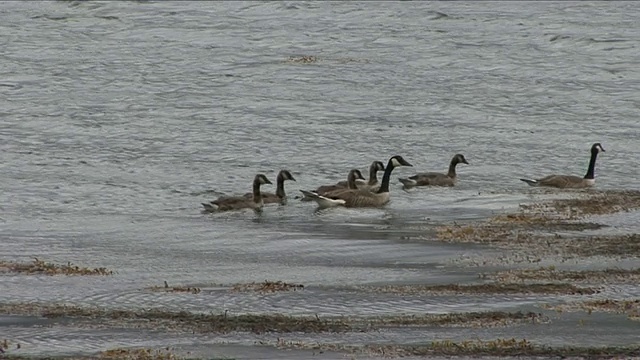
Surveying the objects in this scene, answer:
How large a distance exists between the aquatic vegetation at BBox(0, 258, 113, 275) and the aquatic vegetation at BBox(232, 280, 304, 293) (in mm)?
2082

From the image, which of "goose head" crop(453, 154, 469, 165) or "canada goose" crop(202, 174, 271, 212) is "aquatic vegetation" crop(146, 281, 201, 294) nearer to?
"canada goose" crop(202, 174, 271, 212)

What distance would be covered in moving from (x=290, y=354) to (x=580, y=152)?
20402mm

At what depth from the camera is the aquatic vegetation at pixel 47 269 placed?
1833 centimetres

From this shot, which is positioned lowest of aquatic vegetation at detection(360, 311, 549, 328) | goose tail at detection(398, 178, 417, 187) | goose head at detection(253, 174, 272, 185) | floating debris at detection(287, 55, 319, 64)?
goose tail at detection(398, 178, 417, 187)

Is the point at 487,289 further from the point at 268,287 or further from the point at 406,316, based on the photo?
the point at 268,287

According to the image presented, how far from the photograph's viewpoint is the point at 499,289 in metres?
16.5

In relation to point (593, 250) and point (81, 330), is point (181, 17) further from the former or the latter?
point (81, 330)

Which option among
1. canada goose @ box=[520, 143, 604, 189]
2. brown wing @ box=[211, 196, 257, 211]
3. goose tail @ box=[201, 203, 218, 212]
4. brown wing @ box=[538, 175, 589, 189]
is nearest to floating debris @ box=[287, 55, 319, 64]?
canada goose @ box=[520, 143, 604, 189]

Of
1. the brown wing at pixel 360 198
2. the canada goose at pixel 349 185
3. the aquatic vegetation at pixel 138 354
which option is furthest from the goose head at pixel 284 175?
the aquatic vegetation at pixel 138 354


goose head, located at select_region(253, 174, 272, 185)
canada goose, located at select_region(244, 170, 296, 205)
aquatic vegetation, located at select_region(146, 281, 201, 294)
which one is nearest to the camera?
aquatic vegetation, located at select_region(146, 281, 201, 294)

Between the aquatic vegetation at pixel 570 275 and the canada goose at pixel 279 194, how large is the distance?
883 cm

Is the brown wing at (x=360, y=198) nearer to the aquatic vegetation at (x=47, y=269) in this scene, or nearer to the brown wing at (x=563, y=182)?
the brown wing at (x=563, y=182)

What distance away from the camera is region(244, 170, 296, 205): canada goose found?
2623 centimetres

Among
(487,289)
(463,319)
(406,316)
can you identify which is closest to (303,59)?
(487,289)
